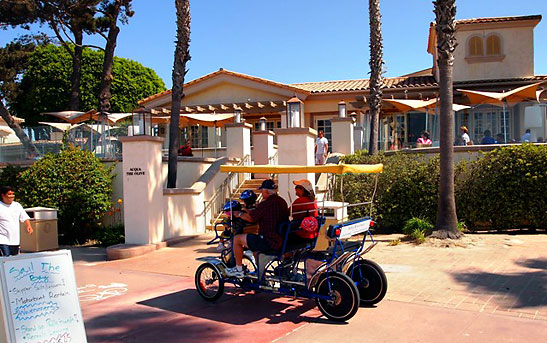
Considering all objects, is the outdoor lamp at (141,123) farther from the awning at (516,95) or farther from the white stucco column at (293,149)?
the awning at (516,95)

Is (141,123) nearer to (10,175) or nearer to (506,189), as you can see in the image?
(10,175)

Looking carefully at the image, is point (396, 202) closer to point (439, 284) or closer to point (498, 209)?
point (498, 209)

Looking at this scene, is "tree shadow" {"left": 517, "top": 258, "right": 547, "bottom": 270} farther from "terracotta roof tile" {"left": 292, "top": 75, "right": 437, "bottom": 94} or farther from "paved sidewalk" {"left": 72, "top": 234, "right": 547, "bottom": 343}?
"terracotta roof tile" {"left": 292, "top": 75, "right": 437, "bottom": 94}

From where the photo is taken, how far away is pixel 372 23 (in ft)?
51.9

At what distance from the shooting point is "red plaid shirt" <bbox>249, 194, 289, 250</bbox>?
6895 millimetres

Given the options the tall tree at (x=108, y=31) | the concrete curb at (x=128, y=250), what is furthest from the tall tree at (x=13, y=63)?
the concrete curb at (x=128, y=250)

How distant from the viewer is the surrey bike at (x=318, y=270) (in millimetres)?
6344

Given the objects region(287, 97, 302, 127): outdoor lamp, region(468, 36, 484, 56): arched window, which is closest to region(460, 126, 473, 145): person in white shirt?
region(287, 97, 302, 127): outdoor lamp

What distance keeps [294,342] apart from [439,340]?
1597 millimetres

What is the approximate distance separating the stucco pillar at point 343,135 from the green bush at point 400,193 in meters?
4.63

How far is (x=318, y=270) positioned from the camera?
646 centimetres

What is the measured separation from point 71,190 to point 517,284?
35.9 ft

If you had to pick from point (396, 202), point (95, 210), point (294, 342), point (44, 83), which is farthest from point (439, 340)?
point (44, 83)

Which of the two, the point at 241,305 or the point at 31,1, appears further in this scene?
the point at 31,1
